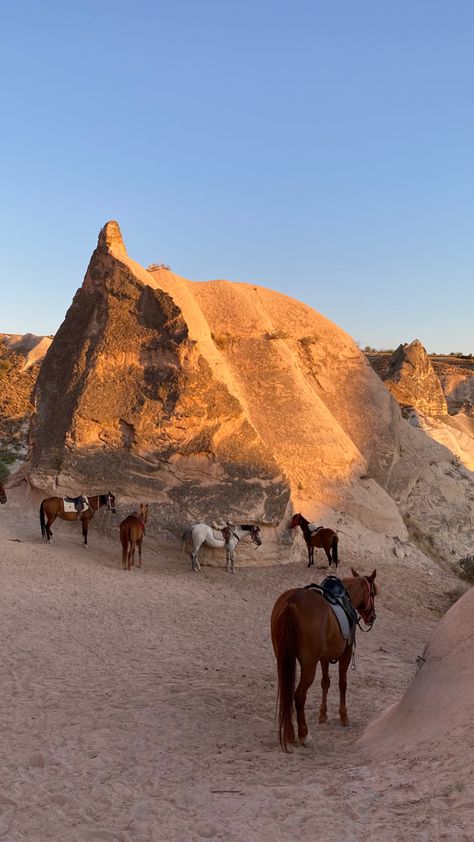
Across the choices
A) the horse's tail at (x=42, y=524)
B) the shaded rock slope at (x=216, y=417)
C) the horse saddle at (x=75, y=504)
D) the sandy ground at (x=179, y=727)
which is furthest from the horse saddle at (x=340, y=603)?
the horse's tail at (x=42, y=524)

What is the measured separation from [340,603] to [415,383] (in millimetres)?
24140

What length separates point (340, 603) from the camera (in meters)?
6.71

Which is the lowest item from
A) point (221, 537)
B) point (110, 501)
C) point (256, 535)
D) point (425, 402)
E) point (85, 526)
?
point (85, 526)

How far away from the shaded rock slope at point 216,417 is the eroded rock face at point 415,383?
309 inches

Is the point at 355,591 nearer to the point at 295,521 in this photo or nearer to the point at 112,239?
the point at 295,521

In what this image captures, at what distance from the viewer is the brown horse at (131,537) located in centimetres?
1377

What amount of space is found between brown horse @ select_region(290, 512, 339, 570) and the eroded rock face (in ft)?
47.6

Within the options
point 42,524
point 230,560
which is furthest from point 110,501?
point 230,560

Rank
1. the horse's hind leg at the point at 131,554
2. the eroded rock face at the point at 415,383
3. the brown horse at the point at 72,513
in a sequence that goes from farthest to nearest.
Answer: the eroded rock face at the point at 415,383 < the brown horse at the point at 72,513 < the horse's hind leg at the point at 131,554

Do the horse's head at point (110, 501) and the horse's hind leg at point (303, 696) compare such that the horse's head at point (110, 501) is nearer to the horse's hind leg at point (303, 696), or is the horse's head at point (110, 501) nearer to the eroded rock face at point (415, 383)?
the horse's hind leg at point (303, 696)

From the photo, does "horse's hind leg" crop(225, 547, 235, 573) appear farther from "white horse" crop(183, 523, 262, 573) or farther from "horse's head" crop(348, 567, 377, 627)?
"horse's head" crop(348, 567, 377, 627)

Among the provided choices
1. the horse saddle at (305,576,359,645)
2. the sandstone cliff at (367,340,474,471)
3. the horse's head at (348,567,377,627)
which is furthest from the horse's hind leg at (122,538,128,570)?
the sandstone cliff at (367,340,474,471)

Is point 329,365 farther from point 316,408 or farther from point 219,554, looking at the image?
point 219,554

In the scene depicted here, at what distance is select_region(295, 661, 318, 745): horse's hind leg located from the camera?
6035 mm
